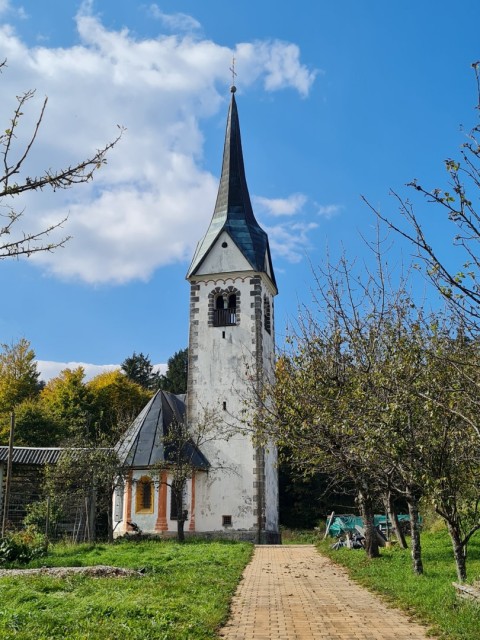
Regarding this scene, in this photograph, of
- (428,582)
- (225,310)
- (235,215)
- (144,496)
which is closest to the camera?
(428,582)

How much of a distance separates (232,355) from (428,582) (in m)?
17.5

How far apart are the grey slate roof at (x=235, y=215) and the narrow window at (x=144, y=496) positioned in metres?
9.32

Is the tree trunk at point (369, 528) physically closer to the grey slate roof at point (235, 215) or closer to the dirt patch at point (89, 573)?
the dirt patch at point (89, 573)

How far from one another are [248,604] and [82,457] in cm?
1409

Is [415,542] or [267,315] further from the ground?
[267,315]

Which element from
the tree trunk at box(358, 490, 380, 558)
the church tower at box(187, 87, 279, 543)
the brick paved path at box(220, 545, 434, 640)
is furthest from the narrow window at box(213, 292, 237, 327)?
the brick paved path at box(220, 545, 434, 640)

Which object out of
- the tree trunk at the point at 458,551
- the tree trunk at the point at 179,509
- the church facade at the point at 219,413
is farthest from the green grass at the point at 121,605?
the church facade at the point at 219,413

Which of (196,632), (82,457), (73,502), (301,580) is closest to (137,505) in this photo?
(73,502)

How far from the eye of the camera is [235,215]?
30156 millimetres

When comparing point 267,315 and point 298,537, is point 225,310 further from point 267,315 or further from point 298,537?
point 298,537

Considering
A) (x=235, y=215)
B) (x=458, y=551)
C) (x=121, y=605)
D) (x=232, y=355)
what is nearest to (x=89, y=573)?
(x=121, y=605)

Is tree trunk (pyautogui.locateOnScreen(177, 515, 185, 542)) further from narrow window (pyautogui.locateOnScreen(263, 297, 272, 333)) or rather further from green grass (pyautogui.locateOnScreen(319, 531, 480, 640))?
narrow window (pyautogui.locateOnScreen(263, 297, 272, 333))

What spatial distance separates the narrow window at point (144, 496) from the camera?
965 inches

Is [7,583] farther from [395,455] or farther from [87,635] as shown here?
[395,455]
